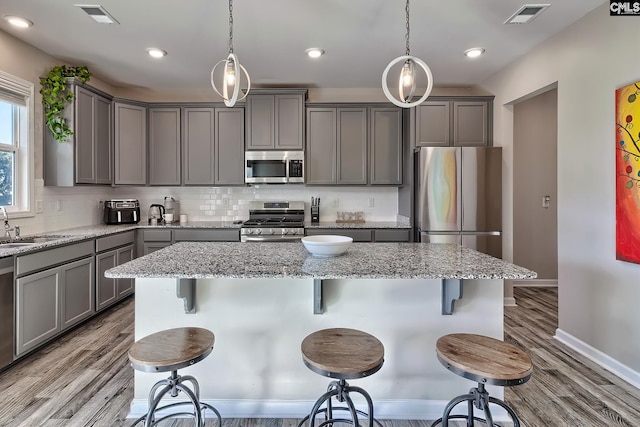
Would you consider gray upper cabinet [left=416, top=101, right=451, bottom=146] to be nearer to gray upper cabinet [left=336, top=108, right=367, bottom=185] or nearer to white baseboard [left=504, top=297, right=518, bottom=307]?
gray upper cabinet [left=336, top=108, right=367, bottom=185]

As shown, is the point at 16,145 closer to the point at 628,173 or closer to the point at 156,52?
the point at 156,52

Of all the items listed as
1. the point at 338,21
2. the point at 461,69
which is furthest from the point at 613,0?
the point at 338,21

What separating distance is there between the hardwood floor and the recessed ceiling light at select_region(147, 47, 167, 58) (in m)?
2.72

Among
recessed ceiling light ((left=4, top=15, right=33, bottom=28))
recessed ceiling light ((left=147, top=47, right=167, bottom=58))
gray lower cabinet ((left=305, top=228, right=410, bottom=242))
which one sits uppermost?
recessed ceiling light ((left=147, top=47, right=167, bottom=58))

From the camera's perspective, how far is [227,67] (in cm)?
201

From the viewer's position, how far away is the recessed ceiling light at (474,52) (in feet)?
10.9

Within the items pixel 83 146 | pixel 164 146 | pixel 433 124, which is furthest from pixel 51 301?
pixel 433 124

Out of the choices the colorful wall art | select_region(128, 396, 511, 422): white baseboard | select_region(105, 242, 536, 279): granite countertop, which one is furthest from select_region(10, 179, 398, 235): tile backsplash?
select_region(128, 396, 511, 422): white baseboard

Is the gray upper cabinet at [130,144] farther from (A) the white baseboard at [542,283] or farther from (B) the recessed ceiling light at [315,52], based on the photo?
(A) the white baseboard at [542,283]

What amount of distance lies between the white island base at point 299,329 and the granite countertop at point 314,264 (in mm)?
150

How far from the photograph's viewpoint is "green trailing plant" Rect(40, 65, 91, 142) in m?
3.34

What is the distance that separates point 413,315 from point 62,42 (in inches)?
152

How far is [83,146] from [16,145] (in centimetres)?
55

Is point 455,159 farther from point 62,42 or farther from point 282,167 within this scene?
point 62,42
